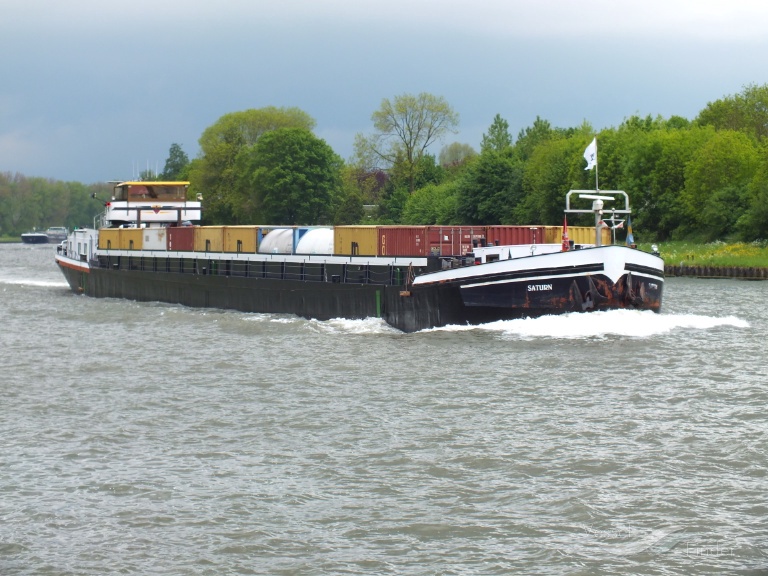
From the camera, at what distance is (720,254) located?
7388cm

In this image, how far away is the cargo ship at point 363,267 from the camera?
31.2 metres

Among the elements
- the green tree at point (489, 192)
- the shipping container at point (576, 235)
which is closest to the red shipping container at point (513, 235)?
the shipping container at point (576, 235)

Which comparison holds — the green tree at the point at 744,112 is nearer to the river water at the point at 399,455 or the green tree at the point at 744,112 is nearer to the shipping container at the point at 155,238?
the shipping container at the point at 155,238

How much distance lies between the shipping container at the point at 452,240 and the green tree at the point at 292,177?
78.7 meters

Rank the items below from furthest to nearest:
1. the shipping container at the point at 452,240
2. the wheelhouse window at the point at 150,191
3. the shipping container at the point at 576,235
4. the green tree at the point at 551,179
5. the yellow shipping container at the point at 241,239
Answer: the green tree at the point at 551,179 → the wheelhouse window at the point at 150,191 → the yellow shipping container at the point at 241,239 → the shipping container at the point at 576,235 → the shipping container at the point at 452,240

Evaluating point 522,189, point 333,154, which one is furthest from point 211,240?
point 333,154

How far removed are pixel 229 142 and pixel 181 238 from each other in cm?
7956

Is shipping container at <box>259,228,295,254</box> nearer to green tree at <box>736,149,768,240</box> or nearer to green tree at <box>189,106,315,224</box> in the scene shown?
green tree at <box>736,149,768,240</box>

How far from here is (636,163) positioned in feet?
299

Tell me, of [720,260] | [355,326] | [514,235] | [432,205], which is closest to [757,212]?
[720,260]

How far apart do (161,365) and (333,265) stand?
14.7 m

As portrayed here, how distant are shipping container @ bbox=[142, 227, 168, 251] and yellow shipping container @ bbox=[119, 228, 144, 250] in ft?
1.25

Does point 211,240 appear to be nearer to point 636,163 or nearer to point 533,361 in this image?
point 533,361

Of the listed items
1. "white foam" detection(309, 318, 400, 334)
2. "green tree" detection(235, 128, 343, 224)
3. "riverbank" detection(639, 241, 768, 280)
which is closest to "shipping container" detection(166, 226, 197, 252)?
"white foam" detection(309, 318, 400, 334)
